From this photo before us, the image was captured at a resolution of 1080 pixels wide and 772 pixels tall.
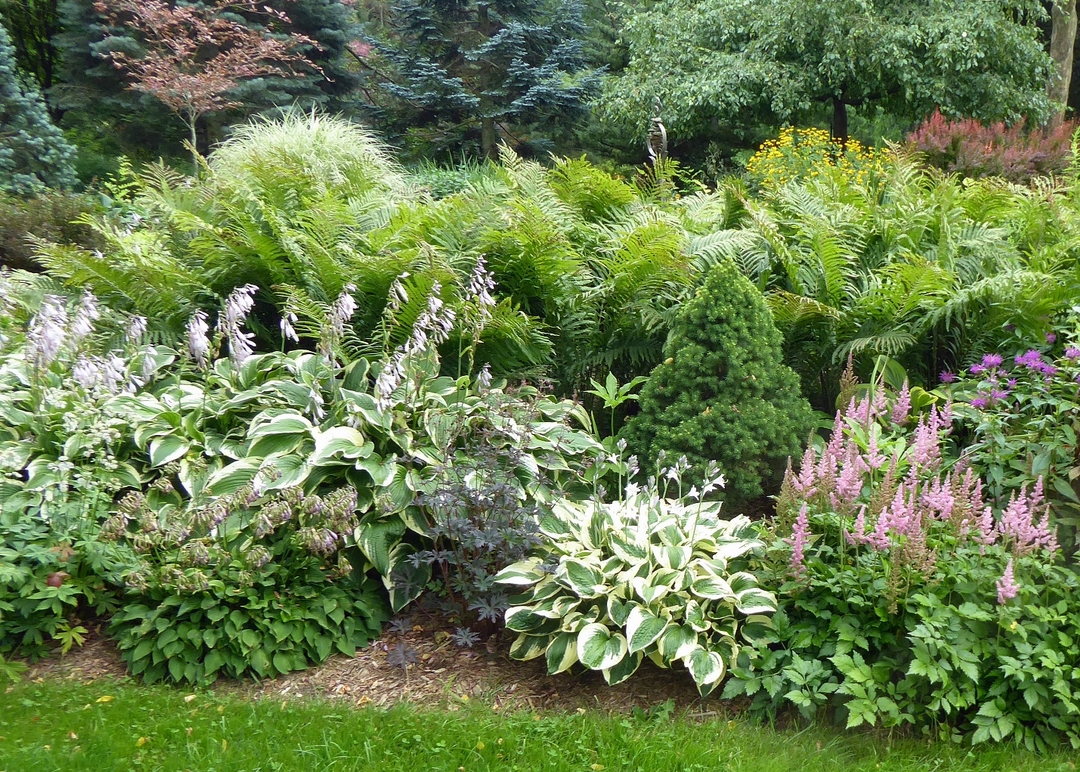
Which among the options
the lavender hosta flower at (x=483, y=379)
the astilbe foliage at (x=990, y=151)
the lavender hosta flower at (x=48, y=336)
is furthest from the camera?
the astilbe foliage at (x=990, y=151)

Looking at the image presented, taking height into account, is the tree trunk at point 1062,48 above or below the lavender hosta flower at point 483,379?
above

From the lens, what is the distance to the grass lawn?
2635 millimetres

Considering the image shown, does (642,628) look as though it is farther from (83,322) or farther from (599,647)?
(83,322)

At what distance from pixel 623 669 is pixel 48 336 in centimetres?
268

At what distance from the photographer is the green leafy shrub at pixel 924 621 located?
108 inches

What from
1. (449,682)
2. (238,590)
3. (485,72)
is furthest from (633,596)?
(485,72)

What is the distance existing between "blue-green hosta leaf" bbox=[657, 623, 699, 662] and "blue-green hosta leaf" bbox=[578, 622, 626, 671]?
14cm

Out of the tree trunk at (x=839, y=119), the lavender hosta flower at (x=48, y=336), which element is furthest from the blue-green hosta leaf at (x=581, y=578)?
the tree trunk at (x=839, y=119)

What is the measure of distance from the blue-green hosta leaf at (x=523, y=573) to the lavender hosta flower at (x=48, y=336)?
83.1 inches

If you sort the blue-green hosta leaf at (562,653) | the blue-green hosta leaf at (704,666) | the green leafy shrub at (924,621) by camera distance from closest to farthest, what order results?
the green leafy shrub at (924,621)
the blue-green hosta leaf at (704,666)
the blue-green hosta leaf at (562,653)

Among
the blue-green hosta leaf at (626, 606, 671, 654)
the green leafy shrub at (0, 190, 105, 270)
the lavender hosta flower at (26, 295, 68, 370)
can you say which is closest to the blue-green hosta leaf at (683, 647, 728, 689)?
the blue-green hosta leaf at (626, 606, 671, 654)

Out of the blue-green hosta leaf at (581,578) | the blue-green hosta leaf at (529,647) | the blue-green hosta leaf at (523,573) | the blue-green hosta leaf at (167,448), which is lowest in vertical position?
the blue-green hosta leaf at (529,647)

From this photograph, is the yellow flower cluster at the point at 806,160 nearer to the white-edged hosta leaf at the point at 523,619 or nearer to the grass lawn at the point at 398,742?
the white-edged hosta leaf at the point at 523,619

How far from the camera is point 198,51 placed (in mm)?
14867
